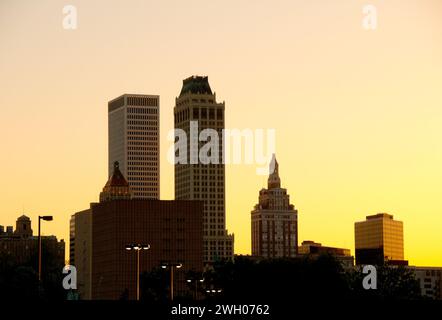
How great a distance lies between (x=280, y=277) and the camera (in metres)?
186
